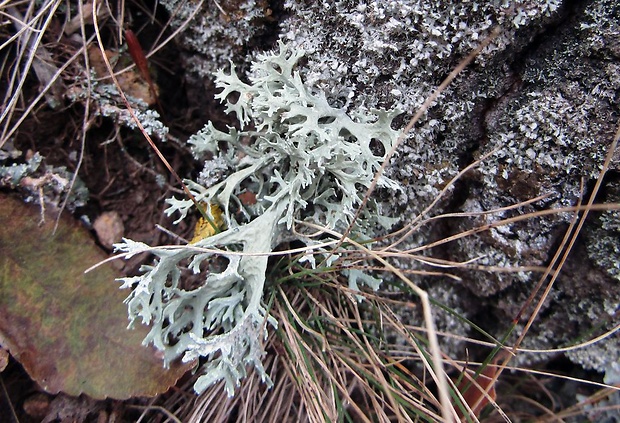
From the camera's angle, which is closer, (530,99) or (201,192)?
(530,99)

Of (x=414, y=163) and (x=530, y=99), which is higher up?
(x=530, y=99)

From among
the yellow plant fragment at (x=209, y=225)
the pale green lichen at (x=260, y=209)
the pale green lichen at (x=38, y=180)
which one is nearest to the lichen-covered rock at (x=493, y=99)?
the pale green lichen at (x=260, y=209)

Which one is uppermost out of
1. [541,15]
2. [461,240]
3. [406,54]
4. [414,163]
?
[541,15]

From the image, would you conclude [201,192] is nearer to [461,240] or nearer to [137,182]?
[137,182]

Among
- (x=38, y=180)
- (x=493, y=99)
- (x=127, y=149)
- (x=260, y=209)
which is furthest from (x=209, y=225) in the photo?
(x=493, y=99)

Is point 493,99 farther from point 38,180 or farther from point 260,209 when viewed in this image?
point 38,180

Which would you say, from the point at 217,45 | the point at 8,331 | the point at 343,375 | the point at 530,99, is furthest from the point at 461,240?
the point at 8,331

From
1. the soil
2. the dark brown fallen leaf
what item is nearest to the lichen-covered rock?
the soil
